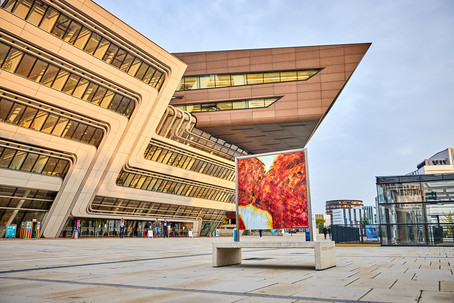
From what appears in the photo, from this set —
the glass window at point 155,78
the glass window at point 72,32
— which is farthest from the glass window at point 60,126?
the glass window at point 155,78

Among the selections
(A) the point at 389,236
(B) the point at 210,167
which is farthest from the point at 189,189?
(A) the point at 389,236

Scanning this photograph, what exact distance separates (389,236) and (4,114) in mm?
28639

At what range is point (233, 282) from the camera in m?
6.83

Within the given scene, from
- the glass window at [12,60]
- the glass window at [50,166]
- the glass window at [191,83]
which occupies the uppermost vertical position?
the glass window at [191,83]

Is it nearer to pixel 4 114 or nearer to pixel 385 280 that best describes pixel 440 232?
pixel 385 280

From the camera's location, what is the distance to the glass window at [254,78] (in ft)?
168

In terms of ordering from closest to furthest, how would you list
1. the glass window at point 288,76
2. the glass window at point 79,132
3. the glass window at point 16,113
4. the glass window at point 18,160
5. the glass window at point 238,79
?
the glass window at point 16,113 < the glass window at point 18,160 < the glass window at point 79,132 < the glass window at point 288,76 < the glass window at point 238,79

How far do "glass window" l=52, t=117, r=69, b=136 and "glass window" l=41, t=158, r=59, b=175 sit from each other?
7.99 feet

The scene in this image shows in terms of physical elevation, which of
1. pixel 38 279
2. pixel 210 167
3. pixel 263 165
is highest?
pixel 210 167

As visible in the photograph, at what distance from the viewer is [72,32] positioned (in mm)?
30703

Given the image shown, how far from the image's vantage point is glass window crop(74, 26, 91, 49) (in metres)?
31.3

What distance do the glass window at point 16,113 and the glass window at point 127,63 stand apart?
978 cm

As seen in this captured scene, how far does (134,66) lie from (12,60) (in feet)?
37.6

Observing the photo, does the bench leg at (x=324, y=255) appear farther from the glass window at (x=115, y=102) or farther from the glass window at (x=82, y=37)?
the glass window at (x=115, y=102)
